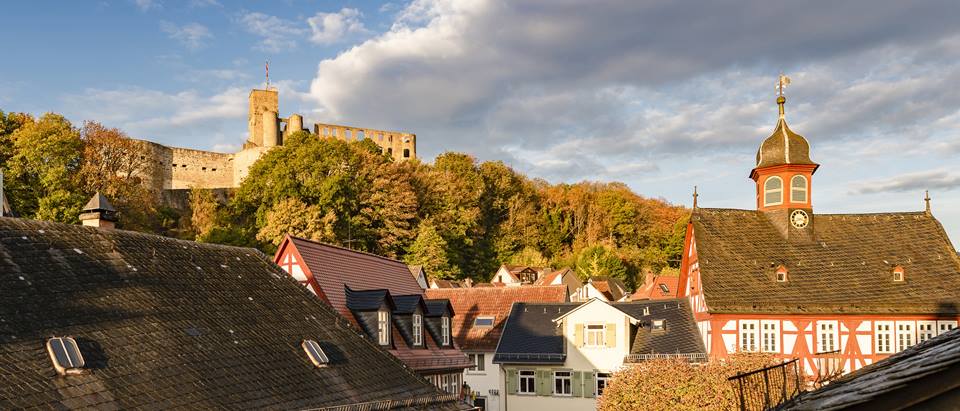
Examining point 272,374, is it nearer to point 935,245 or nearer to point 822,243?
point 822,243

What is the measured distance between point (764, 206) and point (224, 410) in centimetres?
Result: 2787

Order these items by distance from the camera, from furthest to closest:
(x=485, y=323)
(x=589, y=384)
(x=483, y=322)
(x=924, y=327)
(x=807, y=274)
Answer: (x=483, y=322) < (x=485, y=323) < (x=589, y=384) < (x=807, y=274) < (x=924, y=327)

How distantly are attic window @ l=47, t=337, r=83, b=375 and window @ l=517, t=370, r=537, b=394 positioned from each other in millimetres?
25078

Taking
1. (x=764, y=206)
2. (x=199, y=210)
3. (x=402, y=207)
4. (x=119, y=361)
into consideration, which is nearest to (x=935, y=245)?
(x=764, y=206)

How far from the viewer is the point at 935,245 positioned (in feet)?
105

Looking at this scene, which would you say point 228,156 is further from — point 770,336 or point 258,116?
point 770,336

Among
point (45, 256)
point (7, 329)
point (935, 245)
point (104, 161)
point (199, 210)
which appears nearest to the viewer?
point (7, 329)

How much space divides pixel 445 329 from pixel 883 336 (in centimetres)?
1606

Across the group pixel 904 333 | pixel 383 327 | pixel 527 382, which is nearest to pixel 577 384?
pixel 527 382

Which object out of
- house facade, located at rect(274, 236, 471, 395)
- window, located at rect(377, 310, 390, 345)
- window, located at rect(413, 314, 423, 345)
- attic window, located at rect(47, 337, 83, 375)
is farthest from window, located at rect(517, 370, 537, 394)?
attic window, located at rect(47, 337, 83, 375)

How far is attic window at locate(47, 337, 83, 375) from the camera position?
11375 millimetres

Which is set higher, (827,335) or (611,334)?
(827,335)

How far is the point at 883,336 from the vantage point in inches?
1165

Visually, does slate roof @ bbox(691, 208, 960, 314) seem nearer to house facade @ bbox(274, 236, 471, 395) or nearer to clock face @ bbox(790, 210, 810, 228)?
clock face @ bbox(790, 210, 810, 228)
